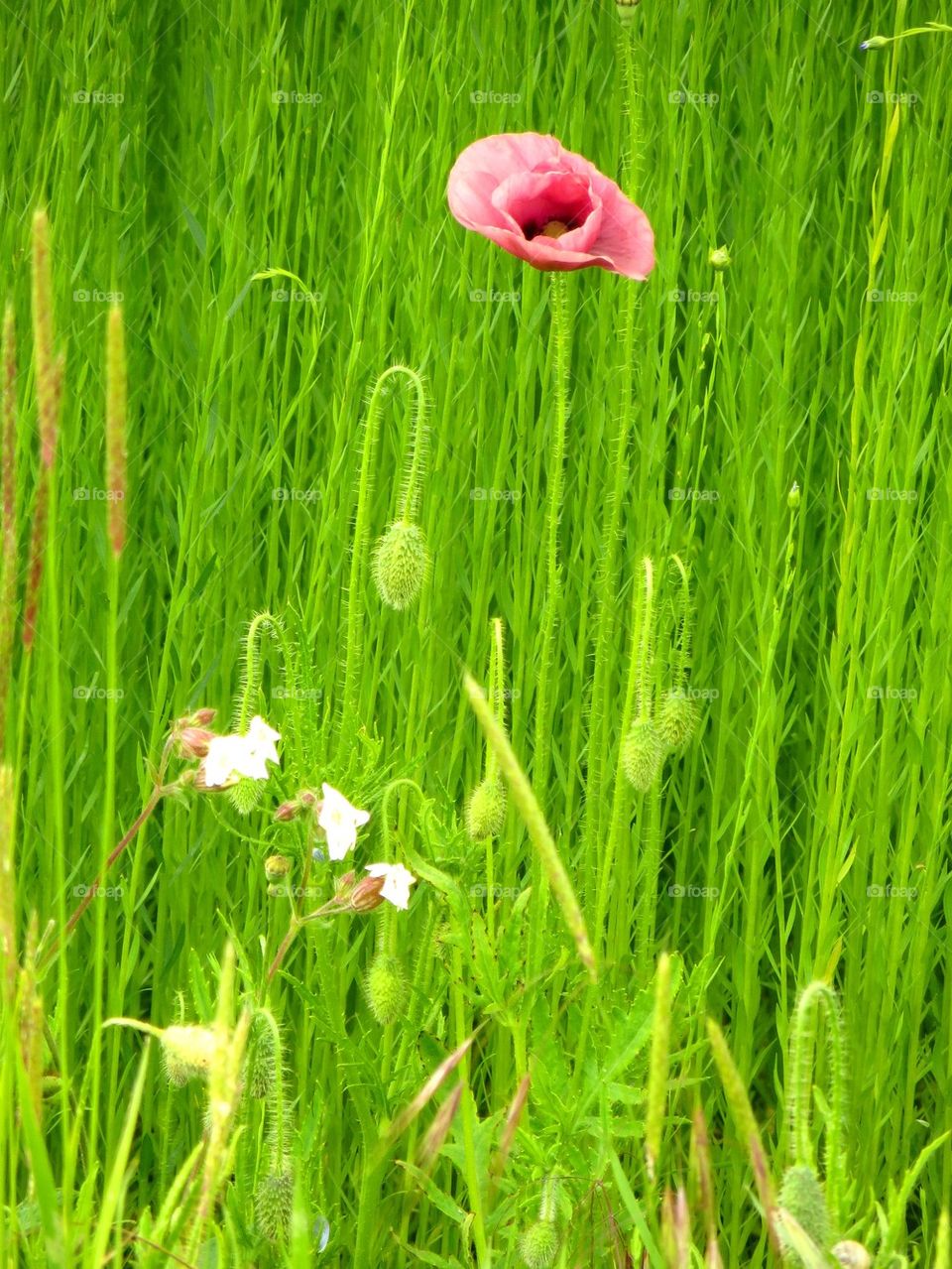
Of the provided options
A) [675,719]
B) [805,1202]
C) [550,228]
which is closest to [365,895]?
[675,719]

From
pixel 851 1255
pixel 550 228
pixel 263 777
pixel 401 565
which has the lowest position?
pixel 851 1255

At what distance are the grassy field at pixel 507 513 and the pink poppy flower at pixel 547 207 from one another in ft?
0.73

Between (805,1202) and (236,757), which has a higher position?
(236,757)

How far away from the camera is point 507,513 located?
2.26 m

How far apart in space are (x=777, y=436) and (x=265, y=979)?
1105 millimetres

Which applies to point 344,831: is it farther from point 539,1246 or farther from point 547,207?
point 547,207

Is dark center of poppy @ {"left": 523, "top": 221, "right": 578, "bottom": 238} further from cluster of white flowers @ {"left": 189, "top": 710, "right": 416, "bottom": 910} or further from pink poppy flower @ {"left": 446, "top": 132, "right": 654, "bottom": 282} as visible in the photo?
cluster of white flowers @ {"left": 189, "top": 710, "right": 416, "bottom": 910}

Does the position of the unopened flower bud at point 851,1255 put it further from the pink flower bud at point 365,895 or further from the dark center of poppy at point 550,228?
the dark center of poppy at point 550,228

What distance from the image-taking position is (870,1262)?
125 cm

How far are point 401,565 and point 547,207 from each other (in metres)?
0.44

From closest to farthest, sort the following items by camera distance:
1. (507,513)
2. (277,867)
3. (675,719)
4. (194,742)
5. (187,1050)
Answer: (187,1050) → (194,742) → (277,867) → (675,719) → (507,513)

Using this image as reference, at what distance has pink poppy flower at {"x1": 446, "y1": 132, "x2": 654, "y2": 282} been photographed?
1644 mm

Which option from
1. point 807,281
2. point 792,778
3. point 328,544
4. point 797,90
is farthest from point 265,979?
point 797,90

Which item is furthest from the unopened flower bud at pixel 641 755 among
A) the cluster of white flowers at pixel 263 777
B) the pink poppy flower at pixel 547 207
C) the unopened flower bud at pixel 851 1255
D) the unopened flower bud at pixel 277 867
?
the unopened flower bud at pixel 851 1255
